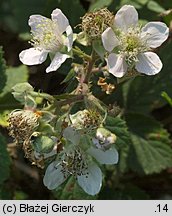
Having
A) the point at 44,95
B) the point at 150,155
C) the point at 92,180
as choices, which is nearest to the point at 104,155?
the point at 92,180

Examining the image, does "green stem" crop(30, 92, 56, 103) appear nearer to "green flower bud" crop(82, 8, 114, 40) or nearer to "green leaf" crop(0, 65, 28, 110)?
"green flower bud" crop(82, 8, 114, 40)

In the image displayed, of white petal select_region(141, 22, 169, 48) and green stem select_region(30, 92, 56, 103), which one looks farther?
white petal select_region(141, 22, 169, 48)

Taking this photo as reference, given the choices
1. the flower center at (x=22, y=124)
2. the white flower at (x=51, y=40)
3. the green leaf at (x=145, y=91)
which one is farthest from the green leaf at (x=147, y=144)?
the flower center at (x=22, y=124)

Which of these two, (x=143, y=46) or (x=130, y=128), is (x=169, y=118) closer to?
(x=130, y=128)

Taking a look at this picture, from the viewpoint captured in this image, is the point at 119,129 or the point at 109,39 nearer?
the point at 109,39

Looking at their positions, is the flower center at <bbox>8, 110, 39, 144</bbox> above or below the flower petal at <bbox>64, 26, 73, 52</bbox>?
below

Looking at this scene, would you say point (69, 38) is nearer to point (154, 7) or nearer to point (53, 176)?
point (53, 176)

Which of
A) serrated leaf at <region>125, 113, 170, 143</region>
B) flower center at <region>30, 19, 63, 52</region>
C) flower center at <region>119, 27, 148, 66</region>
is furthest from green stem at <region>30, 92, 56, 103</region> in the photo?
serrated leaf at <region>125, 113, 170, 143</region>

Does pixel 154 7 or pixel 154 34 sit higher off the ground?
pixel 154 34
